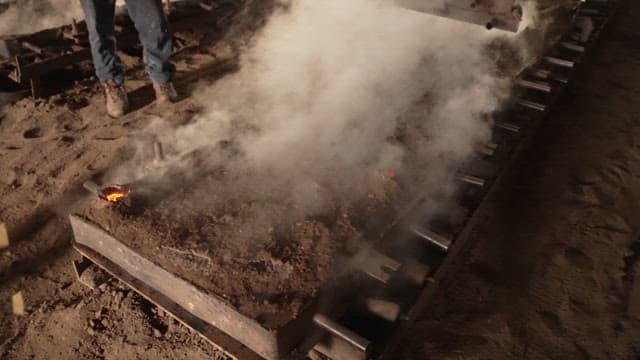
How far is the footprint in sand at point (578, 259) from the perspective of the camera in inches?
129

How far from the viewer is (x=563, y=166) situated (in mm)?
4172

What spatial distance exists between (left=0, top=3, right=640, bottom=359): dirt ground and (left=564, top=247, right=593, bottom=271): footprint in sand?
10 mm

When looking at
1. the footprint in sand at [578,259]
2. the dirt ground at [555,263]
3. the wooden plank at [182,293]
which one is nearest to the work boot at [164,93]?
the wooden plank at [182,293]

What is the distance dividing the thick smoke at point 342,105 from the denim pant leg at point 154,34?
1.43ft

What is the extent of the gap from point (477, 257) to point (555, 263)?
519 millimetres

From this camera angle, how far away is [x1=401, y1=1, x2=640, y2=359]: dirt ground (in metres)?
2.82

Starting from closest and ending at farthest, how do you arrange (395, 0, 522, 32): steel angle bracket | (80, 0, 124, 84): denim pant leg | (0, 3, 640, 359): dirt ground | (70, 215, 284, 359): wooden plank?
(70, 215, 284, 359): wooden plank
(0, 3, 640, 359): dirt ground
(80, 0, 124, 84): denim pant leg
(395, 0, 522, 32): steel angle bracket

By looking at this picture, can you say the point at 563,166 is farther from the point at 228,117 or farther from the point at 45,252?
the point at 45,252

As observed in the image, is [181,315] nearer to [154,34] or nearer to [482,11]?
[154,34]

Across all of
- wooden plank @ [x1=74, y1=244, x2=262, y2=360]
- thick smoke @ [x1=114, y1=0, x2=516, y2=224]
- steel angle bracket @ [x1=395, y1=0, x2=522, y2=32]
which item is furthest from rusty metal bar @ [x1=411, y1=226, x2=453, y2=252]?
steel angle bracket @ [x1=395, y1=0, x2=522, y2=32]

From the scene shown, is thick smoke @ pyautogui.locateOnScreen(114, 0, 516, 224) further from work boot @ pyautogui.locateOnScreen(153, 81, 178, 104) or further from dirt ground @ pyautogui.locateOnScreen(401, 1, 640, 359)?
dirt ground @ pyautogui.locateOnScreen(401, 1, 640, 359)

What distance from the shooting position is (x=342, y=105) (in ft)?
13.2

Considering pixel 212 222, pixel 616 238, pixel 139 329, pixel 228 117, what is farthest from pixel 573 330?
pixel 228 117

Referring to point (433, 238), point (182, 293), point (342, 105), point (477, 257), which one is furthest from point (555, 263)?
point (182, 293)
